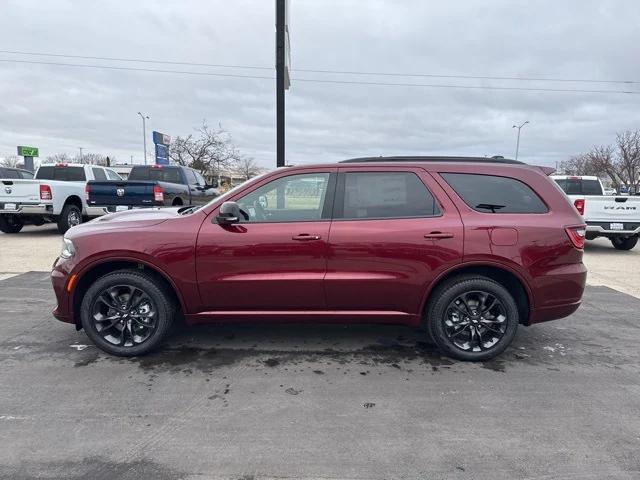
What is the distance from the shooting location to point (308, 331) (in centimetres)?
464

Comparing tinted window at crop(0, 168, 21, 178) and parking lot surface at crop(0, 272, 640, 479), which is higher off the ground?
tinted window at crop(0, 168, 21, 178)

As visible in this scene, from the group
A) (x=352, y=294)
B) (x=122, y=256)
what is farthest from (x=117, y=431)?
(x=352, y=294)

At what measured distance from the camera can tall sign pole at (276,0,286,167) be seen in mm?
8391

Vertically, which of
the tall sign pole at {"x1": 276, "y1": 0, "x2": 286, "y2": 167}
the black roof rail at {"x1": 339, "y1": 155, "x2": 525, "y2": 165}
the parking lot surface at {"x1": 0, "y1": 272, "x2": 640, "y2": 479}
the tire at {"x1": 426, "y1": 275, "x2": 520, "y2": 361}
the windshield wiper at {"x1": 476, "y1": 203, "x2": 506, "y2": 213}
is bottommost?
the parking lot surface at {"x1": 0, "y1": 272, "x2": 640, "y2": 479}

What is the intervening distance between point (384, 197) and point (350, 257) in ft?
2.08

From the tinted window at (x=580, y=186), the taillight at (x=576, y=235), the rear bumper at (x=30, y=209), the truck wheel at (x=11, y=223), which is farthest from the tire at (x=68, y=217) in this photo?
the tinted window at (x=580, y=186)

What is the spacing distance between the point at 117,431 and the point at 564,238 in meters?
3.77

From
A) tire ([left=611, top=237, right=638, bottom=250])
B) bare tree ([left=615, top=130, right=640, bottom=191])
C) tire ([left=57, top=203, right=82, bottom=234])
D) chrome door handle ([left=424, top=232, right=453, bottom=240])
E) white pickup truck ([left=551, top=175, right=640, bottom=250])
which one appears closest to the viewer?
chrome door handle ([left=424, top=232, right=453, bottom=240])

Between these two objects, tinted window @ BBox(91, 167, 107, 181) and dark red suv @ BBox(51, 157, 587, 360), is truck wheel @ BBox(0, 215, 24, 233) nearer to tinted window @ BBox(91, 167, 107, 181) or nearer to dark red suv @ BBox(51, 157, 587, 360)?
tinted window @ BBox(91, 167, 107, 181)

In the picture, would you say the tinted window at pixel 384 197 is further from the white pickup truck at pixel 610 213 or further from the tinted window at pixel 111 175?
the tinted window at pixel 111 175

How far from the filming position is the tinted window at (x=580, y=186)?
517 inches

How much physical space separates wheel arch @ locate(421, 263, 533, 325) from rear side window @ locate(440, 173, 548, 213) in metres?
0.51

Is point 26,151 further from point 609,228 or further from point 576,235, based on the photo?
point 576,235

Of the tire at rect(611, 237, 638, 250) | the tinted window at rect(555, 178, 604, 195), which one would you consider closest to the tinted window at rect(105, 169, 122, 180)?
the tinted window at rect(555, 178, 604, 195)
